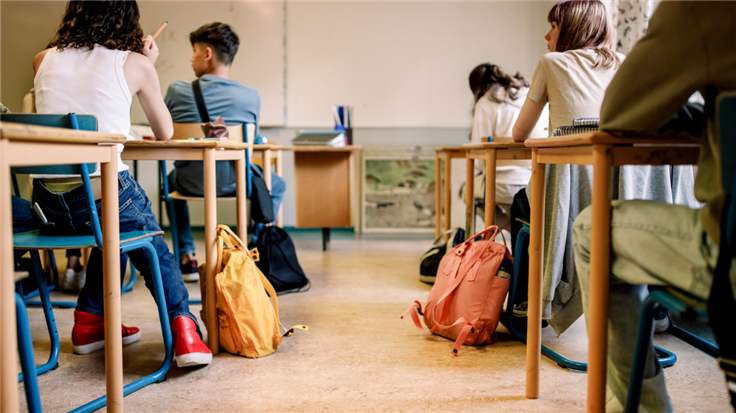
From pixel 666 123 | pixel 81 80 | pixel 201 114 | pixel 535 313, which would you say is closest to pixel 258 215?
pixel 201 114

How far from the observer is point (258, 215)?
2.44 meters

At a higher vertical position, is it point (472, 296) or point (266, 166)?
point (266, 166)

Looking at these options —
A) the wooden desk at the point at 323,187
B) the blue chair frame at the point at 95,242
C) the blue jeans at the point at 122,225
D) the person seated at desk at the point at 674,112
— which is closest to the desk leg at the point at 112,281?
the blue chair frame at the point at 95,242

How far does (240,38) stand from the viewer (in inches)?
167

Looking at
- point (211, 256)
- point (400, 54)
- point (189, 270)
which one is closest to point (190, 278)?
point (189, 270)

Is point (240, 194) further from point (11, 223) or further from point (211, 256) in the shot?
point (11, 223)

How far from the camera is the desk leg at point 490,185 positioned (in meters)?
1.80

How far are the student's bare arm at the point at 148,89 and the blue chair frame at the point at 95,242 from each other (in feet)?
1.19

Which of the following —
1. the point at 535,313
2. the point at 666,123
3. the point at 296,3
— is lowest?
the point at 535,313

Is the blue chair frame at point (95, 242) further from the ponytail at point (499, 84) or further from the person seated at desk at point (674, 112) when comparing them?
the ponytail at point (499, 84)

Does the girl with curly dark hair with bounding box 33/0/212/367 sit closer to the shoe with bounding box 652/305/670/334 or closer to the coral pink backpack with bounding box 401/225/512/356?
the coral pink backpack with bounding box 401/225/512/356

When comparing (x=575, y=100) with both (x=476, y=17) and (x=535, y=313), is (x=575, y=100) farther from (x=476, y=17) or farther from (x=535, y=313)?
(x=476, y=17)

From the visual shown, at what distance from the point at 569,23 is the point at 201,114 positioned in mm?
1680

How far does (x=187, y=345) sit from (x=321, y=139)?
2025 millimetres
